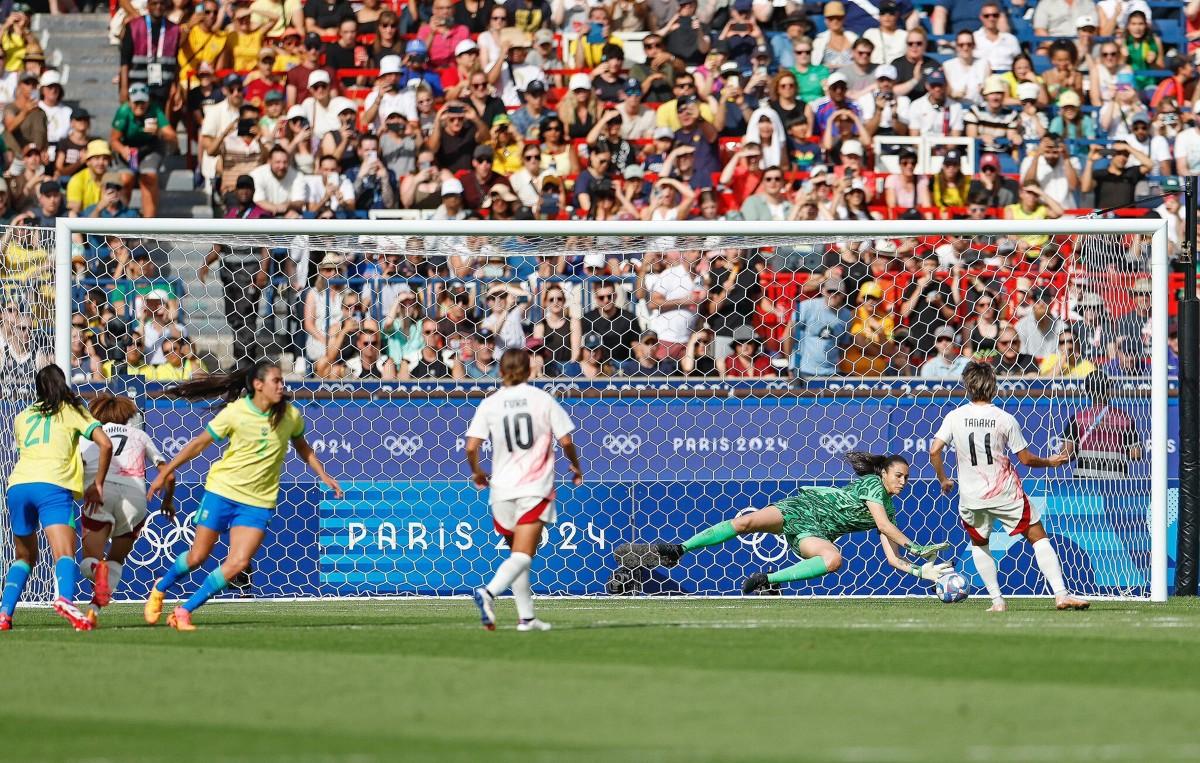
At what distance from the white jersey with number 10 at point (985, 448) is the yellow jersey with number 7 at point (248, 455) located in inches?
189

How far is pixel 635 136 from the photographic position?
21922mm

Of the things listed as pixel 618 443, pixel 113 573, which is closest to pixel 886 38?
pixel 618 443

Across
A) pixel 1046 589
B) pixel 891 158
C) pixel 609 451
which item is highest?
pixel 891 158

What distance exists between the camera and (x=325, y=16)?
76.0ft

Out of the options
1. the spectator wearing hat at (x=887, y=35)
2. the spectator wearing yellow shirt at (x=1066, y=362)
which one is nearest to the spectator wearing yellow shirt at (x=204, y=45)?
the spectator wearing hat at (x=887, y=35)

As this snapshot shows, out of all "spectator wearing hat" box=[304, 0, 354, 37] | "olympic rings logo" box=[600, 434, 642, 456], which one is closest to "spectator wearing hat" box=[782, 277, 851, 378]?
"olympic rings logo" box=[600, 434, 642, 456]

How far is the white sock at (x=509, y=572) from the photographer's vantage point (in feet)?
37.3

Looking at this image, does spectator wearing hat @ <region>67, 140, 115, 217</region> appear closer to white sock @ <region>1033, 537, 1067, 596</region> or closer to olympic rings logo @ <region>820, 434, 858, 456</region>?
olympic rings logo @ <region>820, 434, 858, 456</region>

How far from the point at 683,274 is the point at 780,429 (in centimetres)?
187

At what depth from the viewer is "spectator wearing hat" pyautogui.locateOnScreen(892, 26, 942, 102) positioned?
74.7 feet

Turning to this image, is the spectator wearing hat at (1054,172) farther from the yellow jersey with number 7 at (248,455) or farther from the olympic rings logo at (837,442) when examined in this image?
the yellow jersey with number 7 at (248,455)

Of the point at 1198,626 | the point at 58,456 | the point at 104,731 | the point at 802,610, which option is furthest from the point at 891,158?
the point at 104,731

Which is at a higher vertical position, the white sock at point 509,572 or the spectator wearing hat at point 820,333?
the spectator wearing hat at point 820,333

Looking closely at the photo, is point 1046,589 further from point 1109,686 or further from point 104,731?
point 104,731
